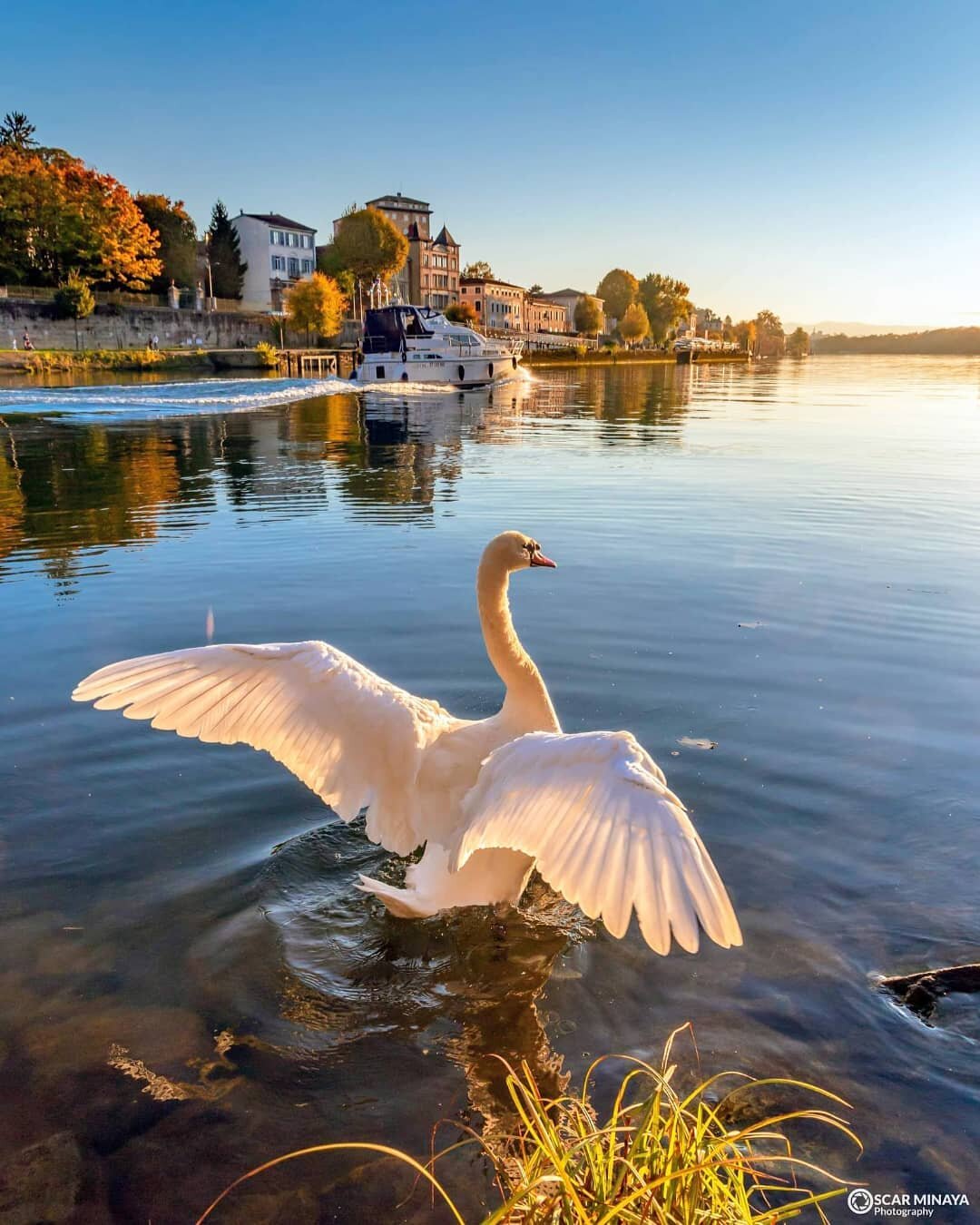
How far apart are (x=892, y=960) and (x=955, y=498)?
1321cm

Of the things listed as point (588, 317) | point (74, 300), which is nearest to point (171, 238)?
point (74, 300)

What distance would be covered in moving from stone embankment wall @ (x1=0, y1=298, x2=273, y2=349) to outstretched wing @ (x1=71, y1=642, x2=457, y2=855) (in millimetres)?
72963

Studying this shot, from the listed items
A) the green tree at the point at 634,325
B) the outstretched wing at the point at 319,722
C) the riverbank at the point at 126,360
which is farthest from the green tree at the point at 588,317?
the outstretched wing at the point at 319,722

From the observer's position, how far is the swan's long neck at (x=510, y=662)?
172 inches

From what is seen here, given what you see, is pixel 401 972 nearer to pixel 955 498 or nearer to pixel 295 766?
pixel 295 766

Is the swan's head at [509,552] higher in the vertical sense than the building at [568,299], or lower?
lower

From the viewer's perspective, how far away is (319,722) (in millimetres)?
4148

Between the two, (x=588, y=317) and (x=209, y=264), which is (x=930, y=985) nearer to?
(x=209, y=264)

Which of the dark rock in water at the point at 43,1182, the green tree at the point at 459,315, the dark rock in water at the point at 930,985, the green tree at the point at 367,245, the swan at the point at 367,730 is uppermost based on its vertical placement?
the green tree at the point at 367,245

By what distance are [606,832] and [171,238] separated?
98342 millimetres

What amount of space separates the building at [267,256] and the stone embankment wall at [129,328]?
2045 centimetres

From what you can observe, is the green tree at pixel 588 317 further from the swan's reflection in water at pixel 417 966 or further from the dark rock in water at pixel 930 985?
the dark rock in water at pixel 930 985

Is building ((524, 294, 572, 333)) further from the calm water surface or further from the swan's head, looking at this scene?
the swan's head

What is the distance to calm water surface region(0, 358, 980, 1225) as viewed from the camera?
323 centimetres
